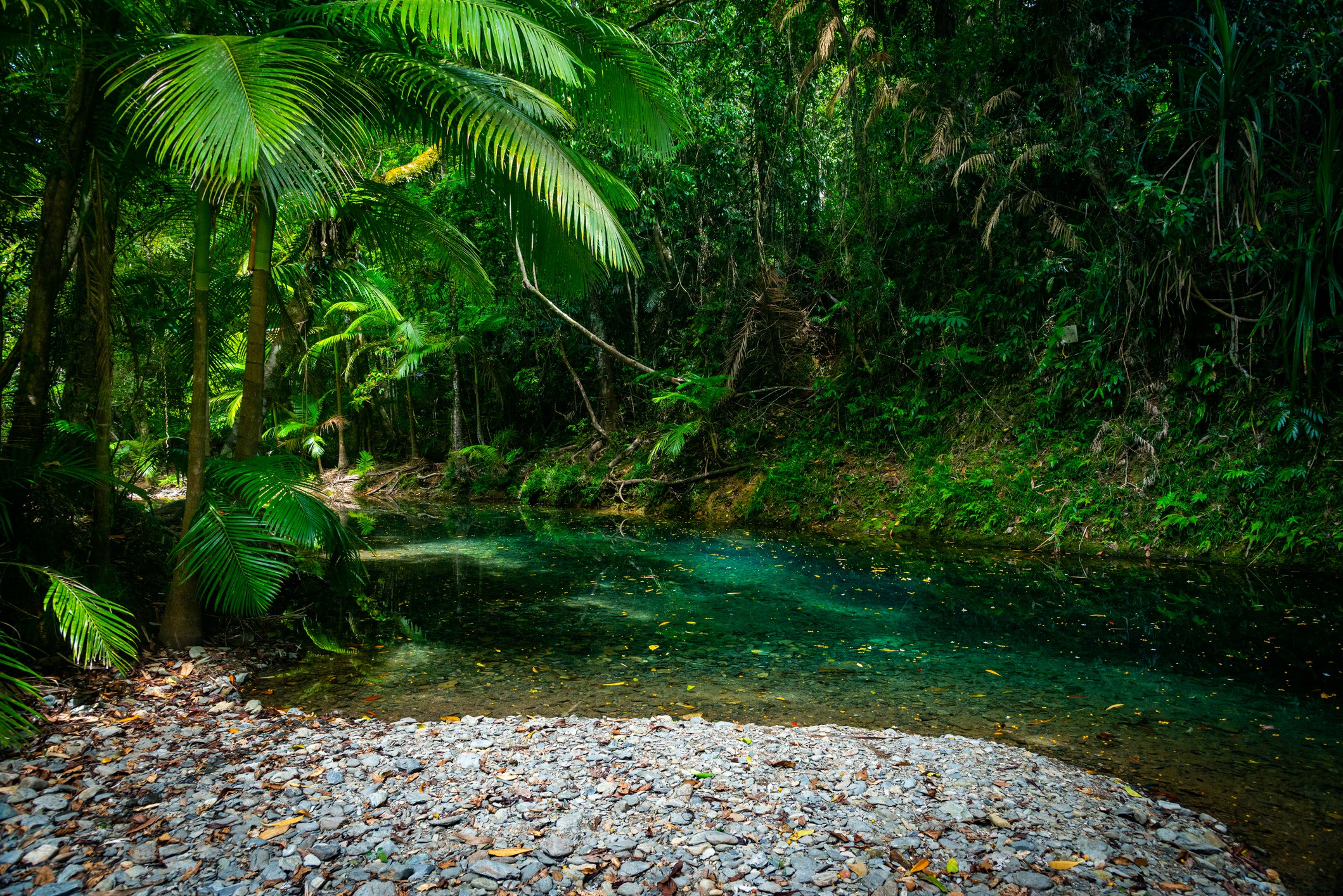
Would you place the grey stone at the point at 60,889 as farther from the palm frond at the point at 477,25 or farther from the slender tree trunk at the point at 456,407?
the slender tree trunk at the point at 456,407

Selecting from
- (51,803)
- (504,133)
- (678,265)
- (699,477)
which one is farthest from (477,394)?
(51,803)

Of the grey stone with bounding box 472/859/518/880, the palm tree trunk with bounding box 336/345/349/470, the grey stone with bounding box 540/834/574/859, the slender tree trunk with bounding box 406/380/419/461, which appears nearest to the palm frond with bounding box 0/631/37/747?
the grey stone with bounding box 472/859/518/880

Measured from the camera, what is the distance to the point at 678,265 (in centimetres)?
1398

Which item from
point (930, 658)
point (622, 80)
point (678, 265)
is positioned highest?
point (678, 265)

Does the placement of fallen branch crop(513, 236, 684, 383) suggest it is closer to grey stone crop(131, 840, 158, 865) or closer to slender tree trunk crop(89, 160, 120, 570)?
slender tree trunk crop(89, 160, 120, 570)

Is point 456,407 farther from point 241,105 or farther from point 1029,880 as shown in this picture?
point 1029,880

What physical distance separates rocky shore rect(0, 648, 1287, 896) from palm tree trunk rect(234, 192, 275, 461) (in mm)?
1788

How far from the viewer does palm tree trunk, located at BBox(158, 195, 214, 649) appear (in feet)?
13.3

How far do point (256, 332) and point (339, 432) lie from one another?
13331 millimetres

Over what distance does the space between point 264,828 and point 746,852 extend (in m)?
1.52

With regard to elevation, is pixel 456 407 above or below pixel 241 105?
below

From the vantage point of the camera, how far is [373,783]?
Result: 2.58 metres

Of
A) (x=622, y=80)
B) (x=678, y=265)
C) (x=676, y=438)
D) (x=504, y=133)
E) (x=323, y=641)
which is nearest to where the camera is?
(x=504, y=133)

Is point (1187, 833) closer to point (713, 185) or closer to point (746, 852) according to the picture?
point (746, 852)
